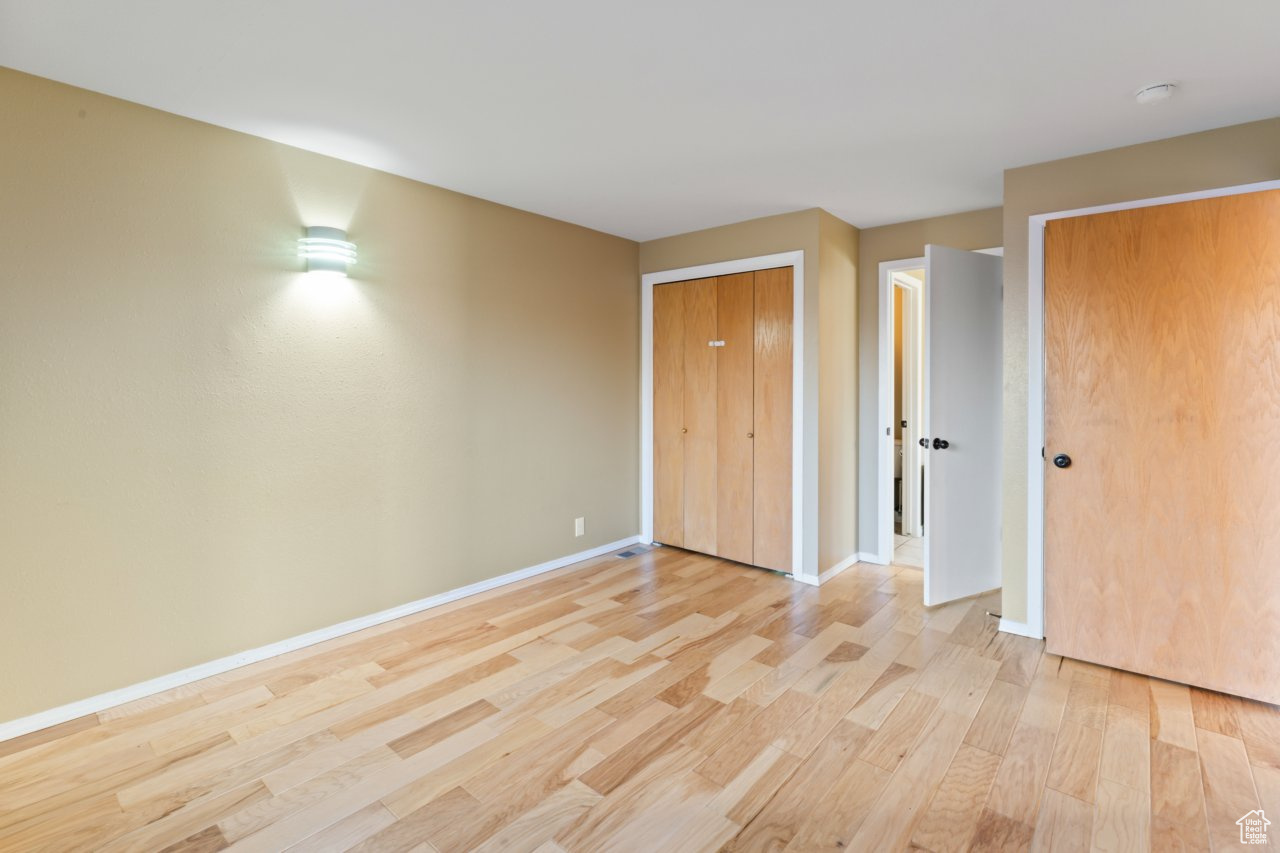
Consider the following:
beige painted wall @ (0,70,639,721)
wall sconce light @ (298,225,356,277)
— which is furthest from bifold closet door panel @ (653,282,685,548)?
wall sconce light @ (298,225,356,277)

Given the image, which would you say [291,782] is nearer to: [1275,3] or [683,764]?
[683,764]

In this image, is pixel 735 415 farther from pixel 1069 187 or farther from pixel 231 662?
pixel 231 662

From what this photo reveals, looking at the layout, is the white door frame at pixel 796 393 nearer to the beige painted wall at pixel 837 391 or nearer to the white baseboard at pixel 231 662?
the beige painted wall at pixel 837 391

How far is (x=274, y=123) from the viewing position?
2.54 meters

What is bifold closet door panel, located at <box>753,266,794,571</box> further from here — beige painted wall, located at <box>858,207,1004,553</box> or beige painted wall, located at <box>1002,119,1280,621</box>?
beige painted wall, located at <box>1002,119,1280,621</box>

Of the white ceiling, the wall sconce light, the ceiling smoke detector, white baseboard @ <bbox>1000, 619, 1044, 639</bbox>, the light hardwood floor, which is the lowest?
the light hardwood floor

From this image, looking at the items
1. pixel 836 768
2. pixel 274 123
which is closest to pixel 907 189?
pixel 836 768

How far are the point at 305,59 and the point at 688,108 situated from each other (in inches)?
54.3

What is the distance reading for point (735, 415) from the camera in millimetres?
4188

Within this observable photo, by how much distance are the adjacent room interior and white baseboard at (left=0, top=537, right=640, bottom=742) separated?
0.01 metres

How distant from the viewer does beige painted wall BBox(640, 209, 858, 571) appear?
3.76 metres

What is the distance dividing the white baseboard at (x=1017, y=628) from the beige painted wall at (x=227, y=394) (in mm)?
2714

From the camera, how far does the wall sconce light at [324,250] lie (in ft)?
9.18

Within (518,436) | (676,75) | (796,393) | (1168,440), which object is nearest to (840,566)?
(796,393)
